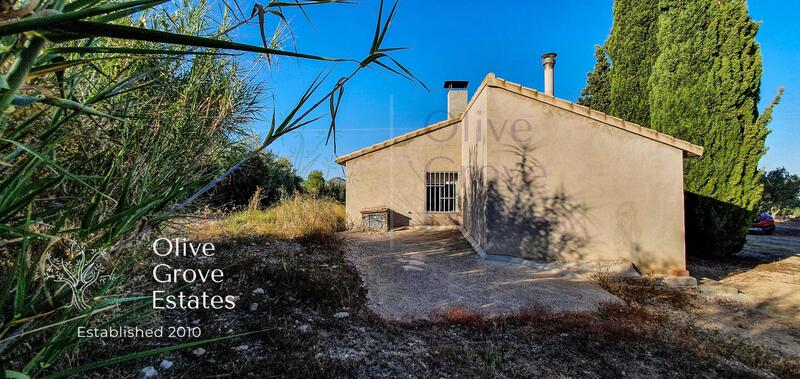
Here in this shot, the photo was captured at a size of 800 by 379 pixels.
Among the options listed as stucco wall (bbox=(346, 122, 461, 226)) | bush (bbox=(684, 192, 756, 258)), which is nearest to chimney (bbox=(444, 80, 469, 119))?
stucco wall (bbox=(346, 122, 461, 226))

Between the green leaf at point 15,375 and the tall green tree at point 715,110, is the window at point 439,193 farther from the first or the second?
the green leaf at point 15,375

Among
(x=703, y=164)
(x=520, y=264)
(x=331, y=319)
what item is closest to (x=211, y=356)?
(x=331, y=319)

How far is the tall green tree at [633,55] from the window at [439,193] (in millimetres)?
5894

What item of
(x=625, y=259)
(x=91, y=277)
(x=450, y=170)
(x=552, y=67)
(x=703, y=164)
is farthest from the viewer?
(x=450, y=170)

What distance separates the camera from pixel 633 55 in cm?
1064

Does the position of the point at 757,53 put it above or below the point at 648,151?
above

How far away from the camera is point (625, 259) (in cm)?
646

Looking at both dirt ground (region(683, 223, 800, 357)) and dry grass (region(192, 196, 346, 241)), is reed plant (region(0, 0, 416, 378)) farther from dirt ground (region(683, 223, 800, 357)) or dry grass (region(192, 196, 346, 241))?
dirt ground (region(683, 223, 800, 357))

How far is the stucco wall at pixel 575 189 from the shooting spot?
6445 millimetres

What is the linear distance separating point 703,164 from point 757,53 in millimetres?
2816

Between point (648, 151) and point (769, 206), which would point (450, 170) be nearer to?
point (648, 151)

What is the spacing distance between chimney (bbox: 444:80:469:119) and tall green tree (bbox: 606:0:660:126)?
5044mm

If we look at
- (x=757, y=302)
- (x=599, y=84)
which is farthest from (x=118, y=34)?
(x=599, y=84)

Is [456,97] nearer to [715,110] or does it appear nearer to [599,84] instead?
[599,84]
